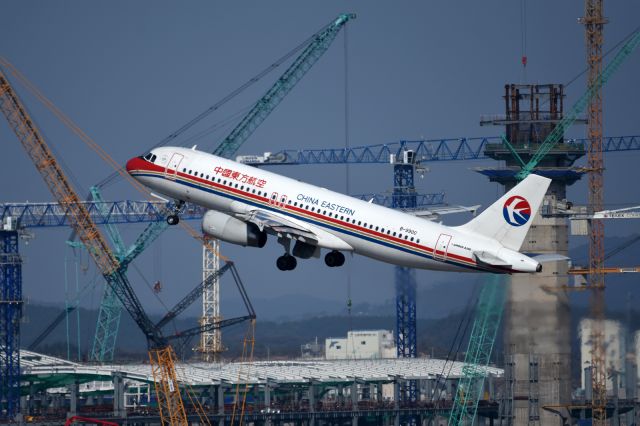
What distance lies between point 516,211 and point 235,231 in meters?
19.9

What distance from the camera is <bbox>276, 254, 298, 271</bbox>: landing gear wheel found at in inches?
4491

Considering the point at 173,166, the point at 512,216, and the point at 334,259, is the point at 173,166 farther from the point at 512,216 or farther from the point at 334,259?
the point at 512,216

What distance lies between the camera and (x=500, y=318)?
11875 centimetres

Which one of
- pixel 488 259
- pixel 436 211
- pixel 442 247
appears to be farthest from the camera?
pixel 436 211

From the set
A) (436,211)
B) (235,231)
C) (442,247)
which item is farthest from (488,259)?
(235,231)

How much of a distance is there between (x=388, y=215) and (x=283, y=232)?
304 inches

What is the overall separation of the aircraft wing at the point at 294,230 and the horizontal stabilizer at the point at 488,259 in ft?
31.8

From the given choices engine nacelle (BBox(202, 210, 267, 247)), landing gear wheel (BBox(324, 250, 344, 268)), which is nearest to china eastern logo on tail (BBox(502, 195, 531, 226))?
landing gear wheel (BBox(324, 250, 344, 268))

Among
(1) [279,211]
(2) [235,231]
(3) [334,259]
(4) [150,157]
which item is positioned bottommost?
(3) [334,259]

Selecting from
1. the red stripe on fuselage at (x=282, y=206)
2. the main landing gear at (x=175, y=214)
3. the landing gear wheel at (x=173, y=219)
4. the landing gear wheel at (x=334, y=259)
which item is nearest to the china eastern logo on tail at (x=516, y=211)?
the red stripe on fuselage at (x=282, y=206)

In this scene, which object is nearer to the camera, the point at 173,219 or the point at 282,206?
the point at 282,206

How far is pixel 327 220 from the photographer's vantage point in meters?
110

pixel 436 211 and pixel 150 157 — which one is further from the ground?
pixel 150 157

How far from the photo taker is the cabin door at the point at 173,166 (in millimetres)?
Result: 117938
